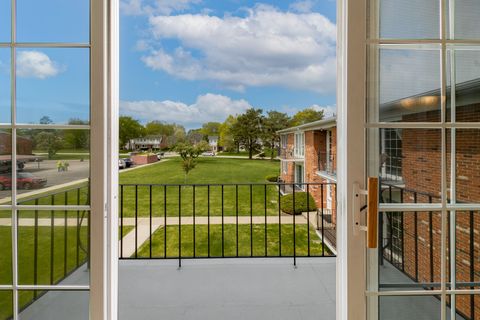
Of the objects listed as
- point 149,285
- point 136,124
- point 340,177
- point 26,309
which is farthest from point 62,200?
point 136,124

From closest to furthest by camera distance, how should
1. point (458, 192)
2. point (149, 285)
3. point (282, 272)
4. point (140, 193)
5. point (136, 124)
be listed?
point (458, 192), point (149, 285), point (282, 272), point (136, 124), point (140, 193)

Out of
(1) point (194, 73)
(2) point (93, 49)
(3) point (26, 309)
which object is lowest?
(3) point (26, 309)

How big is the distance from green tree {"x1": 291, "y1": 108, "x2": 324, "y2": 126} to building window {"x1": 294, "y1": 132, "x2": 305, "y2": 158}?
1.17 ft

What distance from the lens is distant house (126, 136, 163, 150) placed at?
22.4 feet

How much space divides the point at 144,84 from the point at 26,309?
7.61m

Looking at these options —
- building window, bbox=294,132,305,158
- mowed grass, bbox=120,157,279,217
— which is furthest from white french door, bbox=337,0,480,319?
building window, bbox=294,132,305,158

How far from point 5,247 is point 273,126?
6.91m

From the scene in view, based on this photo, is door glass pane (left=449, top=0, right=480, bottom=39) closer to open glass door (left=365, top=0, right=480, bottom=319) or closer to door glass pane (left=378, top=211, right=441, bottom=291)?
open glass door (left=365, top=0, right=480, bottom=319)

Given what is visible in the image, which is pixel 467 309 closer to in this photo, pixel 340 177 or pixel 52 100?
pixel 340 177

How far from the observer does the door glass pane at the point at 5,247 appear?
49.5 inches

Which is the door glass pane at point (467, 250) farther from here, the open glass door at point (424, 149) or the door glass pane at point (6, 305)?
the door glass pane at point (6, 305)

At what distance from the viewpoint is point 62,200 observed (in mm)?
1252

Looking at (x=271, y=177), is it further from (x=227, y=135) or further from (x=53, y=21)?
(x=53, y=21)

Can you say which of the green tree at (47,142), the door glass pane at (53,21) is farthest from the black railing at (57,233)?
the door glass pane at (53,21)
